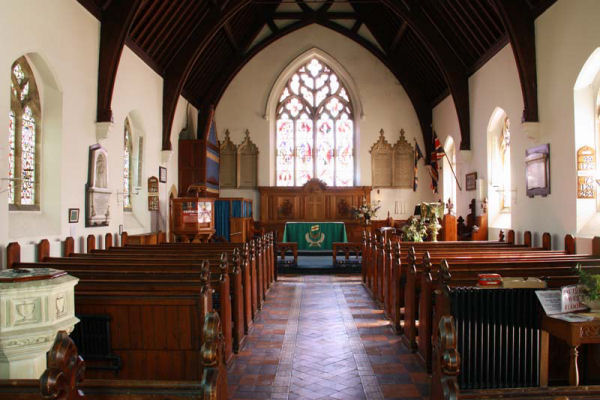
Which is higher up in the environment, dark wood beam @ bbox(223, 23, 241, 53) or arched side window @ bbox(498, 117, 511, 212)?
dark wood beam @ bbox(223, 23, 241, 53)

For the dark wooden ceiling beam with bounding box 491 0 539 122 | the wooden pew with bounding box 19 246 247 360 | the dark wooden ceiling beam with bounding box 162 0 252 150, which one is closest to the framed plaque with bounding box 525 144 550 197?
the dark wooden ceiling beam with bounding box 491 0 539 122

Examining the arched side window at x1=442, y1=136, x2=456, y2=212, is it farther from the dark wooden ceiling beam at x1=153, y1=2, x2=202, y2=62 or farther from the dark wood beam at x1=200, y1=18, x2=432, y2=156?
the dark wooden ceiling beam at x1=153, y1=2, x2=202, y2=62

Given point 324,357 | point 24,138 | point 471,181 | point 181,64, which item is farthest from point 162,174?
point 324,357

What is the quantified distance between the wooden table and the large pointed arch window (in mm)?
11866

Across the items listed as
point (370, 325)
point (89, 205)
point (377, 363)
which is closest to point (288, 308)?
point (370, 325)

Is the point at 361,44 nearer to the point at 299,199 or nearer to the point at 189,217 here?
the point at 299,199

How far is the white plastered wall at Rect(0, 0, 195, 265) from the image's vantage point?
5867 mm

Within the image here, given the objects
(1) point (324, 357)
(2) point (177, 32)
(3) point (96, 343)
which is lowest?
(1) point (324, 357)

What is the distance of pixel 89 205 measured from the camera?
7809mm

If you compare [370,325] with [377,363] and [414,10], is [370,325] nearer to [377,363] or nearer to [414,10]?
[377,363]

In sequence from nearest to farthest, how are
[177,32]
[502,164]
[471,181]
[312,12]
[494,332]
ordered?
[494,332]
[502,164]
[177,32]
[471,181]
[312,12]

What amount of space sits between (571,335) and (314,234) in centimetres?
933

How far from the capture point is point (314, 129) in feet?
51.5

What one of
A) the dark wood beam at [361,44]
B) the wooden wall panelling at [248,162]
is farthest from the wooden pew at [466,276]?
the wooden wall panelling at [248,162]
